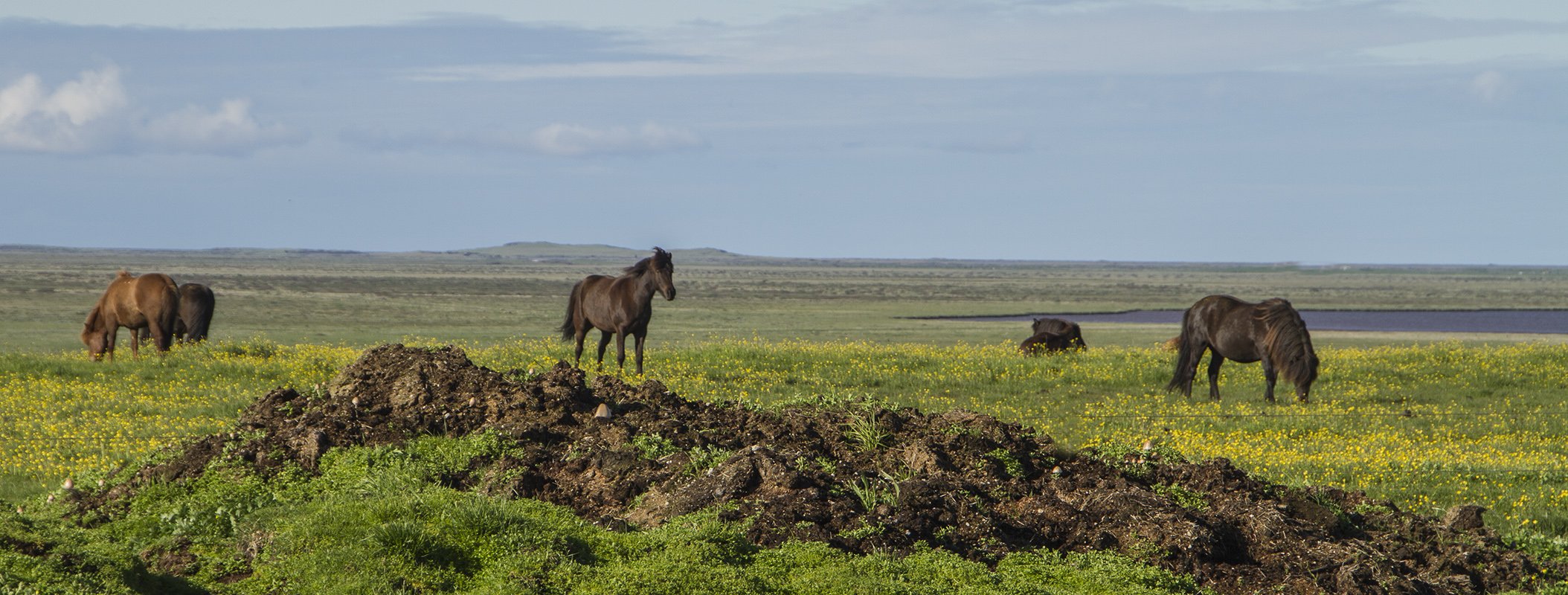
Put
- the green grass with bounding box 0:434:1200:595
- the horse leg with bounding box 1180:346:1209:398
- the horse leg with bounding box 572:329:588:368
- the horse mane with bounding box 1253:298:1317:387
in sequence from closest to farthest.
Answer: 1. the green grass with bounding box 0:434:1200:595
2. the horse mane with bounding box 1253:298:1317:387
3. the horse leg with bounding box 1180:346:1209:398
4. the horse leg with bounding box 572:329:588:368

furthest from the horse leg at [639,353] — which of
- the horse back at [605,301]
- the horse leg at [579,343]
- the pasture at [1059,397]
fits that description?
the horse leg at [579,343]

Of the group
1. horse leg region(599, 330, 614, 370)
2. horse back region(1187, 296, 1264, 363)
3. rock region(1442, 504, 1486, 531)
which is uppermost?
horse back region(1187, 296, 1264, 363)

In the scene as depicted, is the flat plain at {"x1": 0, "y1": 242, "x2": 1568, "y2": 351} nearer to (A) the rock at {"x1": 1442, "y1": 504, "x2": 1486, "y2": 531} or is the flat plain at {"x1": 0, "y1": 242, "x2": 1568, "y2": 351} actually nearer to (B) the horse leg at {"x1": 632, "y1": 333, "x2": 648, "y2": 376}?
(B) the horse leg at {"x1": 632, "y1": 333, "x2": 648, "y2": 376}

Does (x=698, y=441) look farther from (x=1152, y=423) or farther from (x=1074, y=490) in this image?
(x=1152, y=423)

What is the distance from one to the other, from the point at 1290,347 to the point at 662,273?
11260 millimetres

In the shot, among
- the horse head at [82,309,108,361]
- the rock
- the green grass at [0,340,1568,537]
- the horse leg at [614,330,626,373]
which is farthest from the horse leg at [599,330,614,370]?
the rock

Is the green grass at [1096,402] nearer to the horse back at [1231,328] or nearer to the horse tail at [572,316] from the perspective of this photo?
the horse tail at [572,316]

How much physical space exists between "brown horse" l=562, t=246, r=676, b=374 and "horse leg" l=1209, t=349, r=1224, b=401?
10.1m

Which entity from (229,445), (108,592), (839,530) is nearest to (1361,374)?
(839,530)

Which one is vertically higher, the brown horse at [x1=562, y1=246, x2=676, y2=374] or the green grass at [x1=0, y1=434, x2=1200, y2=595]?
the brown horse at [x1=562, y1=246, x2=676, y2=374]

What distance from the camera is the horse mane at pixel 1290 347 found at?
2194 centimetres

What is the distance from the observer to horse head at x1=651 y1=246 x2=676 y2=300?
74.0ft

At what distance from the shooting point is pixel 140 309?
23.9 metres

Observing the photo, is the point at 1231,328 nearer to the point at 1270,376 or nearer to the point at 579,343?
the point at 1270,376
